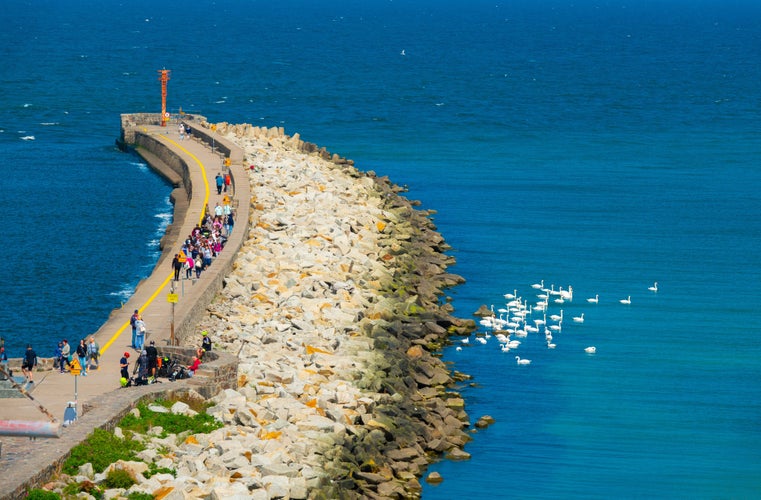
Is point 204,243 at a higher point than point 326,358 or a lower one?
higher

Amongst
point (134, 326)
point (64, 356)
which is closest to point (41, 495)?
point (64, 356)

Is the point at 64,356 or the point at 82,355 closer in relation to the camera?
the point at 82,355

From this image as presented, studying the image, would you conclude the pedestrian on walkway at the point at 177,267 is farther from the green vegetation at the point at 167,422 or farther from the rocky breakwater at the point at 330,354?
the green vegetation at the point at 167,422

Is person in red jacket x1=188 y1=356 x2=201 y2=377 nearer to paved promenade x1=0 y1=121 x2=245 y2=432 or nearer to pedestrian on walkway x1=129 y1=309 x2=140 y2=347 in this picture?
paved promenade x1=0 y1=121 x2=245 y2=432

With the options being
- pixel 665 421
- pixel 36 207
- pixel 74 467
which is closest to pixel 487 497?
pixel 665 421

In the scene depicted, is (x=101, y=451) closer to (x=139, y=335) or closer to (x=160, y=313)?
(x=139, y=335)

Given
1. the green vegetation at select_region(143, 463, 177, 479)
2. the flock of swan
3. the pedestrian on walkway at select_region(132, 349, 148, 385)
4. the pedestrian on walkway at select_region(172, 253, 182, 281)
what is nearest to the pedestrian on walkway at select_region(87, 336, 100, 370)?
the pedestrian on walkway at select_region(132, 349, 148, 385)
